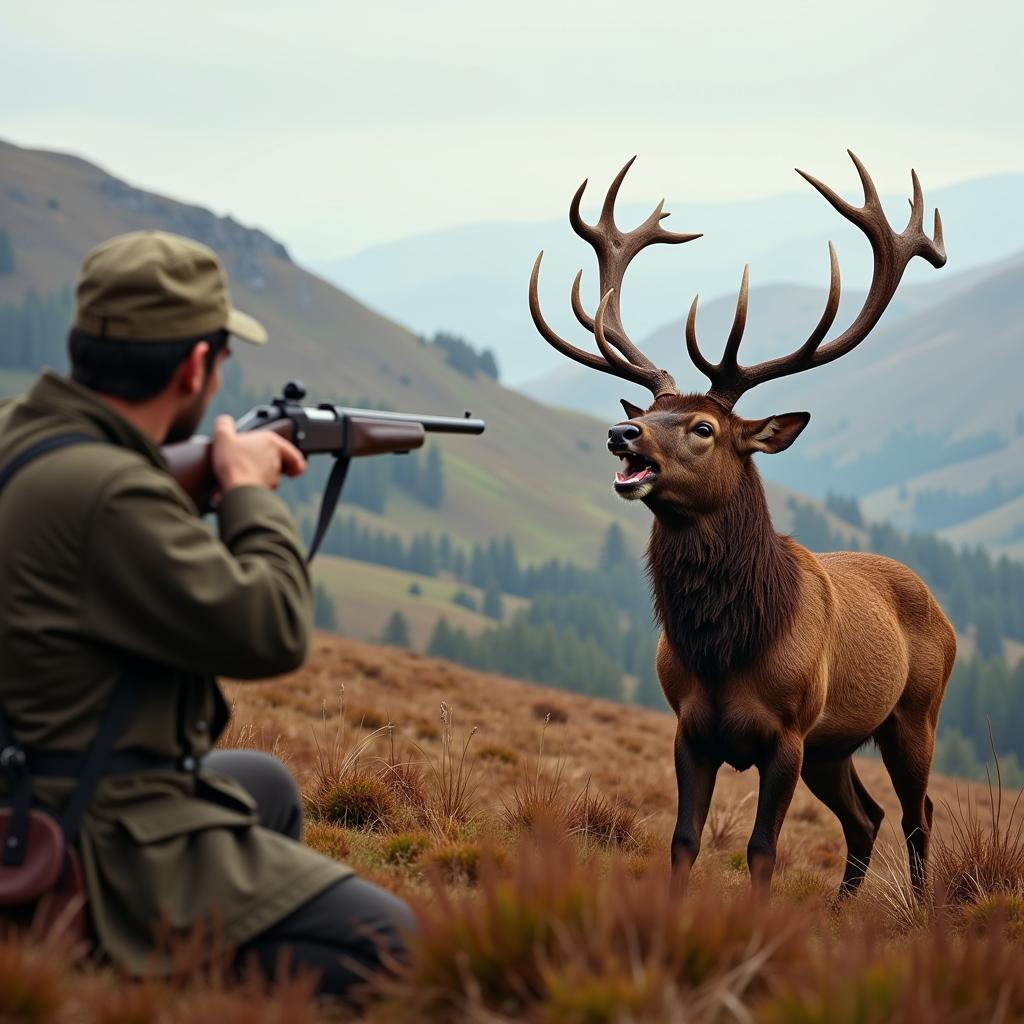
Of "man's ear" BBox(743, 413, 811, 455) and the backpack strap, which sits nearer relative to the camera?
the backpack strap

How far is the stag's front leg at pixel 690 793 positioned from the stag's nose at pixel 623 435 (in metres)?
1.56

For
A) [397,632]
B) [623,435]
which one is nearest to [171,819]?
[623,435]

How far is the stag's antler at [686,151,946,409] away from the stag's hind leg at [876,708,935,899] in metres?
2.50

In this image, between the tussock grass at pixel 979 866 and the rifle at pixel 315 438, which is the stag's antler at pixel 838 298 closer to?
the tussock grass at pixel 979 866

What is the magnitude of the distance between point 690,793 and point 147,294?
4608 mm

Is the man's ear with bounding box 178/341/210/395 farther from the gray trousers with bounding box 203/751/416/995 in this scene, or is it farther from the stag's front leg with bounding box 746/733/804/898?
the stag's front leg with bounding box 746/733/804/898

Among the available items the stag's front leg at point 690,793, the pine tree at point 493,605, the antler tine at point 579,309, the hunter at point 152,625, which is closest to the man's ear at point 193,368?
the hunter at point 152,625

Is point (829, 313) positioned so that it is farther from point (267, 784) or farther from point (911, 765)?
point (267, 784)

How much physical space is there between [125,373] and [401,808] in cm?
437

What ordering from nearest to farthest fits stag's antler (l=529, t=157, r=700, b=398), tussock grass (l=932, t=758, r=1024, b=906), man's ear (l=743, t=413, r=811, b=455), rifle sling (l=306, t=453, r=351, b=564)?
1. rifle sling (l=306, t=453, r=351, b=564)
2. tussock grass (l=932, t=758, r=1024, b=906)
3. man's ear (l=743, t=413, r=811, b=455)
4. stag's antler (l=529, t=157, r=700, b=398)

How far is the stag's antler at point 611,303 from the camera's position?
333 inches

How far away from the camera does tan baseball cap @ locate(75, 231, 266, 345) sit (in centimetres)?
356

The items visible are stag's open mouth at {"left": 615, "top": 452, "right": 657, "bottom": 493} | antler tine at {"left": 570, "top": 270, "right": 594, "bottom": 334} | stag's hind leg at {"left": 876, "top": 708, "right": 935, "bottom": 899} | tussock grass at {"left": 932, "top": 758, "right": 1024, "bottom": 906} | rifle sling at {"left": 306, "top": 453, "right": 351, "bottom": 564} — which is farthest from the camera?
antler tine at {"left": 570, "top": 270, "right": 594, "bottom": 334}

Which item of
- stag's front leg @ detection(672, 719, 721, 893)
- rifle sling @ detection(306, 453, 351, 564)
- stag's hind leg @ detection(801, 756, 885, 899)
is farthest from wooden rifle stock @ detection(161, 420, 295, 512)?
stag's hind leg @ detection(801, 756, 885, 899)
